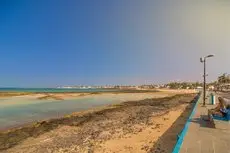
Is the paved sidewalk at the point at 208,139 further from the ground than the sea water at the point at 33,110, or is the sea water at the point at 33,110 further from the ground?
the paved sidewalk at the point at 208,139

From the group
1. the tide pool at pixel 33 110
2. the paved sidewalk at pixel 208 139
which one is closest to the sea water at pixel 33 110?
the tide pool at pixel 33 110

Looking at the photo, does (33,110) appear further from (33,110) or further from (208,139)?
(208,139)

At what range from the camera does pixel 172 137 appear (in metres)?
7.75

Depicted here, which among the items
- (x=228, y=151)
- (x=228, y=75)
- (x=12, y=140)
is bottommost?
(x=12, y=140)

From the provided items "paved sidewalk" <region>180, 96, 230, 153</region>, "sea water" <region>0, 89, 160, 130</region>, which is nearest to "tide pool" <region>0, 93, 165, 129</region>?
"sea water" <region>0, 89, 160, 130</region>

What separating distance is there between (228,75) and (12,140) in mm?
94114

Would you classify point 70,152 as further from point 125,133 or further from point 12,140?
point 12,140

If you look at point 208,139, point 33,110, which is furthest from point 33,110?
point 208,139

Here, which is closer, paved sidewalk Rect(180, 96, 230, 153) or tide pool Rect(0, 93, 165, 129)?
paved sidewalk Rect(180, 96, 230, 153)

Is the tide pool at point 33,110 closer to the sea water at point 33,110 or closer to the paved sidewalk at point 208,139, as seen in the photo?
the sea water at point 33,110

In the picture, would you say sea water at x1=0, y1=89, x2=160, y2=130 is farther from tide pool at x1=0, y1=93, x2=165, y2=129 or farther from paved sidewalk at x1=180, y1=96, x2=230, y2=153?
paved sidewalk at x1=180, y1=96, x2=230, y2=153

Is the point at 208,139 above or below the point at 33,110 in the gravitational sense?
above

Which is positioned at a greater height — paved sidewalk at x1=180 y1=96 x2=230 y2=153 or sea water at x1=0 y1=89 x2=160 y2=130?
paved sidewalk at x1=180 y1=96 x2=230 y2=153

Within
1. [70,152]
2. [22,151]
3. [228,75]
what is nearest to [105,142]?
[70,152]
